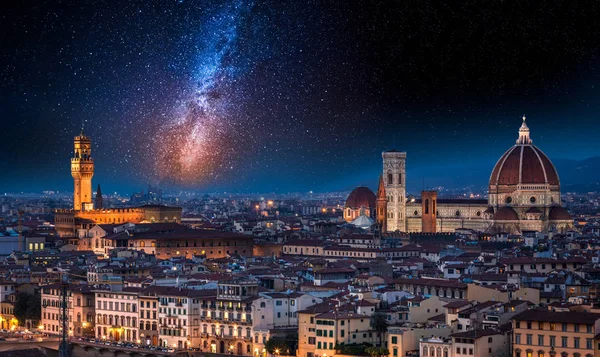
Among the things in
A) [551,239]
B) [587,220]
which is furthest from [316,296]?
[587,220]

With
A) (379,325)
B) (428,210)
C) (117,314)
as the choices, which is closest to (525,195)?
(428,210)

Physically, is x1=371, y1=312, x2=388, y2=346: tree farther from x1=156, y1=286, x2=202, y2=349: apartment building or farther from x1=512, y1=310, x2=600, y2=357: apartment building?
x1=156, y1=286, x2=202, y2=349: apartment building

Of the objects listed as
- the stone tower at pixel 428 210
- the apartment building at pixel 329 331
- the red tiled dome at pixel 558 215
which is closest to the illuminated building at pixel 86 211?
the stone tower at pixel 428 210

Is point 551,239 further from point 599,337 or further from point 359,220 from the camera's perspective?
point 599,337

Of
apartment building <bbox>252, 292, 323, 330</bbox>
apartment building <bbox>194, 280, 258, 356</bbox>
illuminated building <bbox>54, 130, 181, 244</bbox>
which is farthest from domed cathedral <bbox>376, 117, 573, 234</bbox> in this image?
apartment building <bbox>252, 292, 323, 330</bbox>

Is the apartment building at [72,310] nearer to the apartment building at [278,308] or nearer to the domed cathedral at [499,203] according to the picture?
the apartment building at [278,308]

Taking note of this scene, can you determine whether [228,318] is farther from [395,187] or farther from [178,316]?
[395,187]
